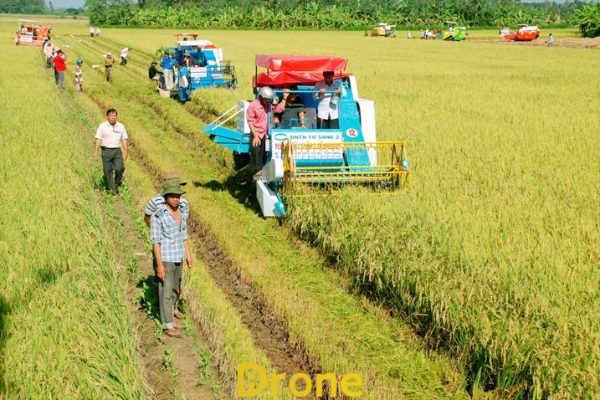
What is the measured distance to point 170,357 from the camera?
5996mm

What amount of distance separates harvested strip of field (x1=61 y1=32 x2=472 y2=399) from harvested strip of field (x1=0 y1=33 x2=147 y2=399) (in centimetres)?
161

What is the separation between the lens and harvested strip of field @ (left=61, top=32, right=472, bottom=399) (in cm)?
581

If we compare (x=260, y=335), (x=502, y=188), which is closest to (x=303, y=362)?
(x=260, y=335)

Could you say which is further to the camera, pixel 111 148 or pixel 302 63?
pixel 111 148

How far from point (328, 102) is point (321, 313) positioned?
5.11 meters

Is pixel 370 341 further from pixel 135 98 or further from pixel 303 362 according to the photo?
pixel 135 98

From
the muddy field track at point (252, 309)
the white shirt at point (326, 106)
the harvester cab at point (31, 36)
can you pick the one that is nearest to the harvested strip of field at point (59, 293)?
the muddy field track at point (252, 309)

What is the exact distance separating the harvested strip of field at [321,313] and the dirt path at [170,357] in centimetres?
97

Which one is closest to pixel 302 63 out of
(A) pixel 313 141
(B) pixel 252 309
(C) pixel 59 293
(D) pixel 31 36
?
(A) pixel 313 141

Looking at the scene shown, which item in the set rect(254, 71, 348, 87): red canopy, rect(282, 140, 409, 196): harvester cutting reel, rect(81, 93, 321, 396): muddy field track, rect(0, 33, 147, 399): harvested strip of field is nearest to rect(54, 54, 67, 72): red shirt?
rect(0, 33, 147, 399): harvested strip of field

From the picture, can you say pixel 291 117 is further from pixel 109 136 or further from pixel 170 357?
pixel 170 357

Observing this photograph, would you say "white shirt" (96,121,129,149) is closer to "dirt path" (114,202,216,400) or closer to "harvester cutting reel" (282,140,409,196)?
"harvester cutting reel" (282,140,409,196)

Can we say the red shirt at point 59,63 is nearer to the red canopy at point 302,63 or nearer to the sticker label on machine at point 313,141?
the red canopy at point 302,63

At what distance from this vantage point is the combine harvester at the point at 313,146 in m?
9.80
